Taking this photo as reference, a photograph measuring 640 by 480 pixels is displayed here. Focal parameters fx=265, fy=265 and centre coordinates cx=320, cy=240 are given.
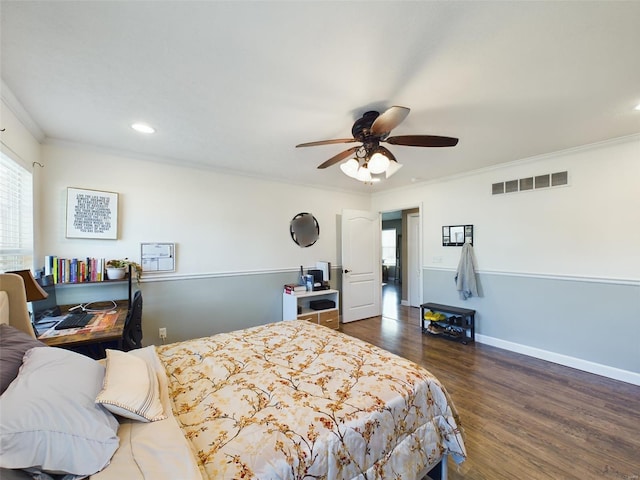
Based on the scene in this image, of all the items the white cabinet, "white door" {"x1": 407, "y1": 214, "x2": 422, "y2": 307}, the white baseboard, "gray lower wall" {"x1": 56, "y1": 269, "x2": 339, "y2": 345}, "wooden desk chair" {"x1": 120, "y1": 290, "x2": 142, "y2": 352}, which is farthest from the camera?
"white door" {"x1": 407, "y1": 214, "x2": 422, "y2": 307}

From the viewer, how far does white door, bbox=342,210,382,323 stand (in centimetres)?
473

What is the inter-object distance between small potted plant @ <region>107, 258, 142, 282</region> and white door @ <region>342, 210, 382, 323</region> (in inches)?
119

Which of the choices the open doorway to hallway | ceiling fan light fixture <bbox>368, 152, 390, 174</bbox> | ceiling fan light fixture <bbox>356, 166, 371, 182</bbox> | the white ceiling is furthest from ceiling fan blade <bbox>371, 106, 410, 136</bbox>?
the open doorway to hallway

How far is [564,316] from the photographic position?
3049 mm

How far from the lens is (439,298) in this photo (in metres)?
4.24

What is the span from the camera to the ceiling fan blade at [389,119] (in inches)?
62.6

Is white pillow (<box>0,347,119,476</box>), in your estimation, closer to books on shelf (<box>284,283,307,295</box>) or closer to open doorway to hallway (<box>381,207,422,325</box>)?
books on shelf (<box>284,283,307,295</box>)

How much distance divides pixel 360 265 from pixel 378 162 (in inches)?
122

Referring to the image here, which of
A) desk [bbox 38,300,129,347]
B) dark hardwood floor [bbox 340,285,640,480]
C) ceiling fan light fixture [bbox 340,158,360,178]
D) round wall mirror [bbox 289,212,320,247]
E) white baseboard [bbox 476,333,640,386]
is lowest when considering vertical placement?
dark hardwood floor [bbox 340,285,640,480]

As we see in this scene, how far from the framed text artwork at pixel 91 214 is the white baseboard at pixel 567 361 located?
489 centimetres

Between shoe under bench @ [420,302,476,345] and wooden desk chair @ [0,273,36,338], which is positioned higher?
wooden desk chair @ [0,273,36,338]

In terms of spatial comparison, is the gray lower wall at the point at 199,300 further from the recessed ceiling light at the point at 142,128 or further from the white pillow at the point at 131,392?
the white pillow at the point at 131,392

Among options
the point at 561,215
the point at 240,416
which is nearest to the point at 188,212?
the point at 240,416

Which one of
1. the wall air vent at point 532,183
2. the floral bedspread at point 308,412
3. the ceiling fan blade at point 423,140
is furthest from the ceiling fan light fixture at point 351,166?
the wall air vent at point 532,183
